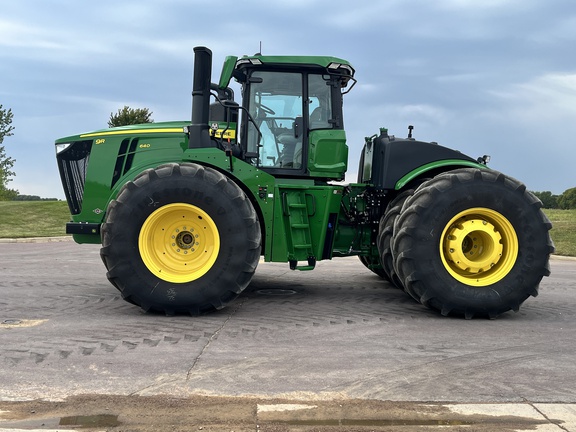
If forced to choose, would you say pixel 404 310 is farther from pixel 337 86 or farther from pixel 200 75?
pixel 200 75

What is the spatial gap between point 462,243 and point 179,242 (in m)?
3.37

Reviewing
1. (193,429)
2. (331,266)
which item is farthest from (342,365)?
(331,266)

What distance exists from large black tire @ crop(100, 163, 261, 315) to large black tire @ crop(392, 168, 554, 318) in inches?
72.6

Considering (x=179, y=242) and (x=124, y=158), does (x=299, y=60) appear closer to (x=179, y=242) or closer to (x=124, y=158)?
(x=124, y=158)

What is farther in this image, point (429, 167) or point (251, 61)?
point (251, 61)

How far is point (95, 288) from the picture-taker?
9.10 metres

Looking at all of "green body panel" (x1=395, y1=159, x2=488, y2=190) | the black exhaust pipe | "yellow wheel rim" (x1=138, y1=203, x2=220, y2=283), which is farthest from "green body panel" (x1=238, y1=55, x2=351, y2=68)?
"yellow wheel rim" (x1=138, y1=203, x2=220, y2=283)

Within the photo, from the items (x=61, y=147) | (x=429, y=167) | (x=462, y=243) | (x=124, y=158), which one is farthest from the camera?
(x=61, y=147)

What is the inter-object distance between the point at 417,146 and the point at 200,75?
2904 millimetres

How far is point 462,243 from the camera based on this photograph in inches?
287

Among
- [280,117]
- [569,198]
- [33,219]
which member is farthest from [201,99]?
[569,198]

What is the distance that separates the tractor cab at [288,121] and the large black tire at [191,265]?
4.25 ft

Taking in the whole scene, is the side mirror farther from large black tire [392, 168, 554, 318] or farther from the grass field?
the grass field

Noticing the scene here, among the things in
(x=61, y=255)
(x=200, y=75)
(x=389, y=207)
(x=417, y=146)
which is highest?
(x=200, y=75)
